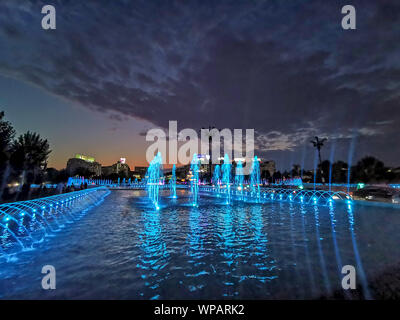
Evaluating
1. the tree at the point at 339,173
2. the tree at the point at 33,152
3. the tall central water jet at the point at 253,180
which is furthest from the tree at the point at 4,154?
the tree at the point at 339,173

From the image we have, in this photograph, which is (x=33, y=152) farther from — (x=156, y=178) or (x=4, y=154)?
(x=156, y=178)

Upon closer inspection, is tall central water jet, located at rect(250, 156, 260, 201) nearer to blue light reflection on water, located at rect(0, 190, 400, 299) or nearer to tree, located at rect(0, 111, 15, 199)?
blue light reflection on water, located at rect(0, 190, 400, 299)

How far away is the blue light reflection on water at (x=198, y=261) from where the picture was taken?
420 cm

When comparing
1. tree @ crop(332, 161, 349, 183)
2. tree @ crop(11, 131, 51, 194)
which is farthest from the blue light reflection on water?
tree @ crop(332, 161, 349, 183)

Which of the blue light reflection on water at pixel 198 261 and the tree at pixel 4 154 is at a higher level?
the tree at pixel 4 154

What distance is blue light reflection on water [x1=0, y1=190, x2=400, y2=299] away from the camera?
4.20 metres

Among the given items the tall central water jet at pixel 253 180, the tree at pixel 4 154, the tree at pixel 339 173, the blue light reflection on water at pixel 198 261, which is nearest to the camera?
the blue light reflection on water at pixel 198 261

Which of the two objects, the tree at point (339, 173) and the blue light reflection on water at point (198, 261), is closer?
the blue light reflection on water at point (198, 261)

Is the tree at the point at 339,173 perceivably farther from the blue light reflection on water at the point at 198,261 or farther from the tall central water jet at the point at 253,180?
the blue light reflection on water at the point at 198,261

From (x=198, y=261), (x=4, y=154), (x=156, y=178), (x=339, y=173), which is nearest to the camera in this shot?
(x=198, y=261)

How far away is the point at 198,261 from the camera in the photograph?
18.4 feet

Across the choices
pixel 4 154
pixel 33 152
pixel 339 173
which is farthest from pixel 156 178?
pixel 339 173

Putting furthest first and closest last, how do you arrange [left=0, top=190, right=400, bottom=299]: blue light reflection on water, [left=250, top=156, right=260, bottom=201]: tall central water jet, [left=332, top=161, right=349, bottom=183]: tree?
[left=332, top=161, right=349, bottom=183]: tree
[left=250, top=156, right=260, bottom=201]: tall central water jet
[left=0, top=190, right=400, bottom=299]: blue light reflection on water

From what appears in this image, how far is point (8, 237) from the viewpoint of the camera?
8.16 meters
